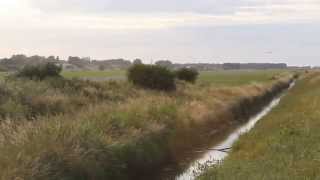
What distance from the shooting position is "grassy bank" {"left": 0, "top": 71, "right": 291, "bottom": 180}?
542 inches

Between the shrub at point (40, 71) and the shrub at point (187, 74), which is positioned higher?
the shrub at point (40, 71)

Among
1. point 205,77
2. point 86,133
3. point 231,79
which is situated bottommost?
point 205,77

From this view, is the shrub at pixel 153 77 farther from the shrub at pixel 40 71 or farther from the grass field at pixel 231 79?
the grass field at pixel 231 79

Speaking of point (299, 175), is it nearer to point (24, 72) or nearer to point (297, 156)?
point (297, 156)

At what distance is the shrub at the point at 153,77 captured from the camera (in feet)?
157

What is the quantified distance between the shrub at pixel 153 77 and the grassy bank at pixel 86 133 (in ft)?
34.2

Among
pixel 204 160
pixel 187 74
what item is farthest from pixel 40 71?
pixel 187 74

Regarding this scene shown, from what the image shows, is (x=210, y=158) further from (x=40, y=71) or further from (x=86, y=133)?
(x=40, y=71)

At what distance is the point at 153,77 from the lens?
48312 mm

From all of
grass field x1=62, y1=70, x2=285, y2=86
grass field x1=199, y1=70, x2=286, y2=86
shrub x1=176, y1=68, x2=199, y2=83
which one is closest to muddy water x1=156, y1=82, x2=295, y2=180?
grass field x1=62, y1=70, x2=285, y2=86

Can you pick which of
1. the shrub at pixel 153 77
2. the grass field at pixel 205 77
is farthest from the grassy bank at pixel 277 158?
the grass field at pixel 205 77

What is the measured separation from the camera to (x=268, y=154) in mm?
18812

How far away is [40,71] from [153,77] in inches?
430

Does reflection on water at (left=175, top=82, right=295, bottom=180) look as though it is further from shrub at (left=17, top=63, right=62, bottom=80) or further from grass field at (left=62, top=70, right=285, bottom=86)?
grass field at (left=62, top=70, right=285, bottom=86)
